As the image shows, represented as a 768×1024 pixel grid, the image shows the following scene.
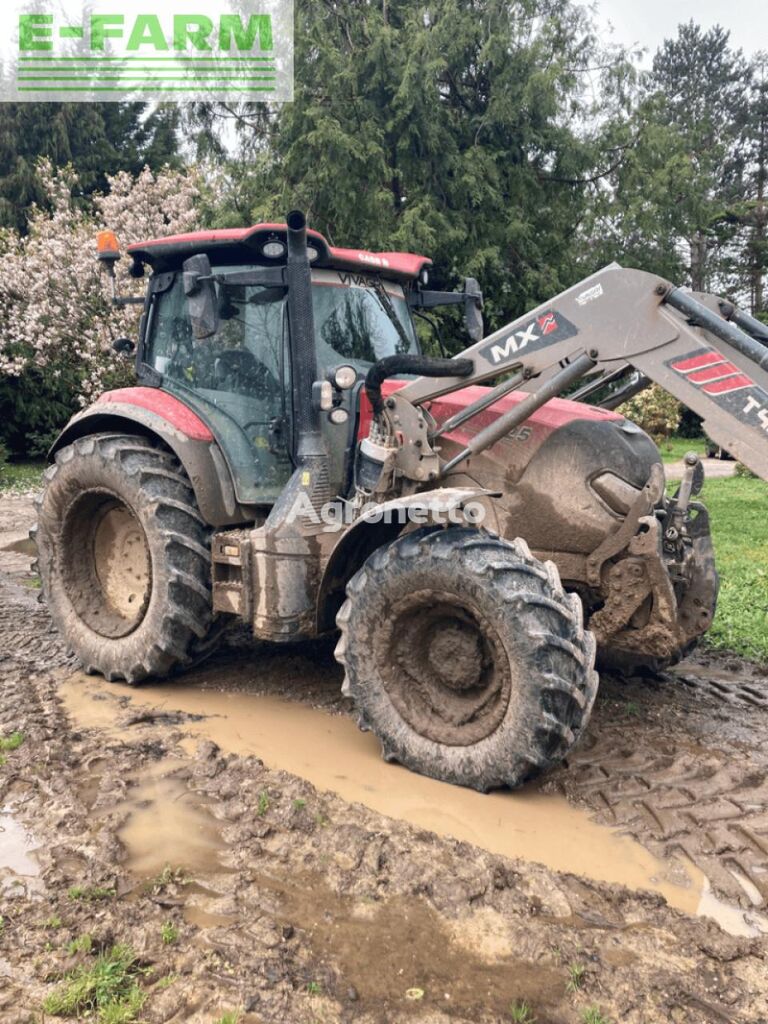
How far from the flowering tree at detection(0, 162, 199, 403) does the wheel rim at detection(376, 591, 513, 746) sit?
12064 mm

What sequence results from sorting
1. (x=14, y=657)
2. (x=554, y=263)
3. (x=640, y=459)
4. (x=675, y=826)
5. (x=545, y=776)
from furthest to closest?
1. (x=554, y=263)
2. (x=14, y=657)
3. (x=640, y=459)
4. (x=545, y=776)
5. (x=675, y=826)

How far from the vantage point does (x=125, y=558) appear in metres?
5.21

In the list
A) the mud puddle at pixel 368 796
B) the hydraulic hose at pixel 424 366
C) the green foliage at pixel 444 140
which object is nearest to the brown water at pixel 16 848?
the mud puddle at pixel 368 796

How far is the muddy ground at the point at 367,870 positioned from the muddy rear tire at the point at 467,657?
19cm

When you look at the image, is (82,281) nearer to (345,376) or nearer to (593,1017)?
(345,376)

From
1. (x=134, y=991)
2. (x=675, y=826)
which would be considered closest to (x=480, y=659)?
(x=675, y=826)

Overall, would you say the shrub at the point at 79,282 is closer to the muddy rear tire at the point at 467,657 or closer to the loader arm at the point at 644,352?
the loader arm at the point at 644,352

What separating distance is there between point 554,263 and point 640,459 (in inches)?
449

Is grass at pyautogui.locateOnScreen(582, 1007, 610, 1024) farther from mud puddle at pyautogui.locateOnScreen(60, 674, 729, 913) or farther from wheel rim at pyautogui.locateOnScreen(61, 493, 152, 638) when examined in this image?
wheel rim at pyautogui.locateOnScreen(61, 493, 152, 638)

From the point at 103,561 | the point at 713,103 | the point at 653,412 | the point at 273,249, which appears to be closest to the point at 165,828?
the point at 103,561

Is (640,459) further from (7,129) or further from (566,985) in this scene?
(7,129)

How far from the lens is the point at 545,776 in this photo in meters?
3.62

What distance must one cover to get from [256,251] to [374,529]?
1.68 metres

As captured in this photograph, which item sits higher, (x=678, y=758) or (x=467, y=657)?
(x=467, y=657)
